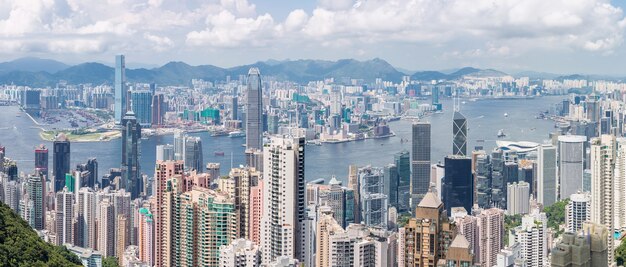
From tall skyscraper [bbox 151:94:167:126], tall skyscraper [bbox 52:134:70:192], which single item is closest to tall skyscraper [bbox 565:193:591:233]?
tall skyscraper [bbox 52:134:70:192]

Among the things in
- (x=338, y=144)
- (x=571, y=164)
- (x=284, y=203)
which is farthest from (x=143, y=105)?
(x=284, y=203)

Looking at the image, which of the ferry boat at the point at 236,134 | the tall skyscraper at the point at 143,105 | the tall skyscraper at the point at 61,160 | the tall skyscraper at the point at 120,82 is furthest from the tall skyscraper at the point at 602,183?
the tall skyscraper at the point at 120,82

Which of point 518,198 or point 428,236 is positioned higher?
point 428,236

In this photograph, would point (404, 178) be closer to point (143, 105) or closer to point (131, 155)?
A: point (131, 155)

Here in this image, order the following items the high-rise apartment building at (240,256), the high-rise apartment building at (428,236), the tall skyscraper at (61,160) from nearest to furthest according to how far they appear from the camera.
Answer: the high-rise apartment building at (428,236) → the high-rise apartment building at (240,256) → the tall skyscraper at (61,160)

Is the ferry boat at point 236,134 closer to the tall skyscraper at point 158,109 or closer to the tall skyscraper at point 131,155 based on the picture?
the tall skyscraper at point 158,109

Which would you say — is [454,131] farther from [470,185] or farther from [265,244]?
[265,244]

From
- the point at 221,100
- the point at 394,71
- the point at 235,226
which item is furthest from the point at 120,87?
the point at 235,226
